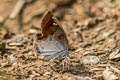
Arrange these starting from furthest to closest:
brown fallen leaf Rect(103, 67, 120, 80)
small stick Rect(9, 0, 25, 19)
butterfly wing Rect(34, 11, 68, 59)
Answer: small stick Rect(9, 0, 25, 19)
butterfly wing Rect(34, 11, 68, 59)
brown fallen leaf Rect(103, 67, 120, 80)

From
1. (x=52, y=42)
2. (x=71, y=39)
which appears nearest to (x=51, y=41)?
(x=52, y=42)

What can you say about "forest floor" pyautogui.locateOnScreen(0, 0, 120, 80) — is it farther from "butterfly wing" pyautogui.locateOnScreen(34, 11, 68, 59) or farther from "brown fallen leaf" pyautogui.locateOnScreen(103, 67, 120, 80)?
"butterfly wing" pyautogui.locateOnScreen(34, 11, 68, 59)

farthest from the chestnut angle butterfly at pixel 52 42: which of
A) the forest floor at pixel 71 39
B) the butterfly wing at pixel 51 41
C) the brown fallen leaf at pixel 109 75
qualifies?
the brown fallen leaf at pixel 109 75

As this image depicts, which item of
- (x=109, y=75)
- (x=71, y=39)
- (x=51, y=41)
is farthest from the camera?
(x=71, y=39)

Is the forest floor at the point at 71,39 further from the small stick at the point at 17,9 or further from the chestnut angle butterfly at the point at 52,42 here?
the chestnut angle butterfly at the point at 52,42

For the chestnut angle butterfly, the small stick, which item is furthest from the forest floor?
the chestnut angle butterfly

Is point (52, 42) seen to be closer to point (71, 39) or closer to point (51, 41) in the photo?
point (51, 41)

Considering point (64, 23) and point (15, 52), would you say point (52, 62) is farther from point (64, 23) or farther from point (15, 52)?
point (64, 23)

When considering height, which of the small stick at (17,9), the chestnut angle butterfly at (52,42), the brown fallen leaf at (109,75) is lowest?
the brown fallen leaf at (109,75)
